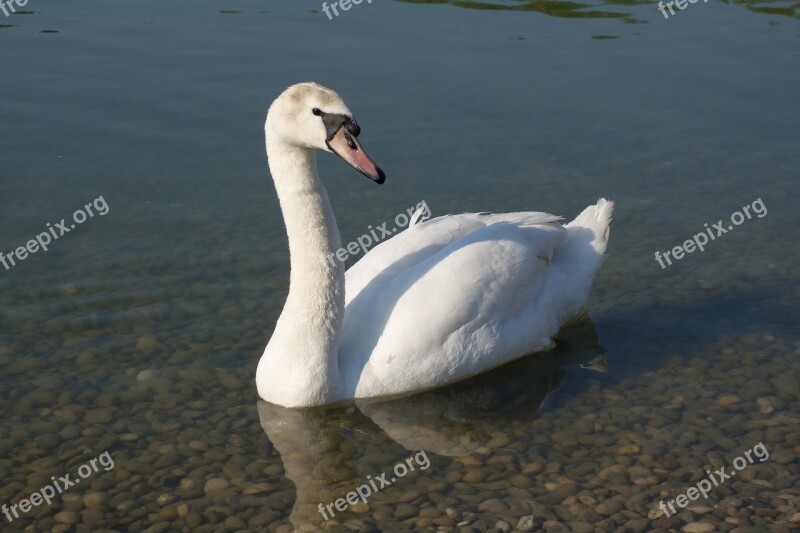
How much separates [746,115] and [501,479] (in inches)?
296

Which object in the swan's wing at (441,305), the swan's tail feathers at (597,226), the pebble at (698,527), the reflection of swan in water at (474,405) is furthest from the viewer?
the swan's tail feathers at (597,226)

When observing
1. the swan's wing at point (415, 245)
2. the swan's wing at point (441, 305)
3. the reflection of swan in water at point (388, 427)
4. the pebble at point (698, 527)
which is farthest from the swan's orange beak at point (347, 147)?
the pebble at point (698, 527)

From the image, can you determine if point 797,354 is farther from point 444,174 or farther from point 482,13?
point 482,13

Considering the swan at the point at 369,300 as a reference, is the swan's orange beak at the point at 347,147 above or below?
above

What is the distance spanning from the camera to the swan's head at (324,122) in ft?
21.4

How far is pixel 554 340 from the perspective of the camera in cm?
835

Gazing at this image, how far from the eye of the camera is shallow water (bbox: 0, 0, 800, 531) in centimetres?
645

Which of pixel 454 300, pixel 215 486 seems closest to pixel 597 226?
pixel 454 300

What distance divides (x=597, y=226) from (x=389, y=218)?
224cm

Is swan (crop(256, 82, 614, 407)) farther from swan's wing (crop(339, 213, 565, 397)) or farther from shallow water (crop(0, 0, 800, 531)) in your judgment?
shallow water (crop(0, 0, 800, 531))

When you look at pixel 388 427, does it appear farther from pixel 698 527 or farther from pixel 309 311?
pixel 698 527

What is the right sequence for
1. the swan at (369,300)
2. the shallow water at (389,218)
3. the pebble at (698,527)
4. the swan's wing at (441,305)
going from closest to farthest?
the pebble at (698,527), the shallow water at (389,218), the swan at (369,300), the swan's wing at (441,305)

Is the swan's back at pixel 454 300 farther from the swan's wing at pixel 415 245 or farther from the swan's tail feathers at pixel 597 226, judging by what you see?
the swan's tail feathers at pixel 597 226

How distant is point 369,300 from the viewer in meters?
7.49
